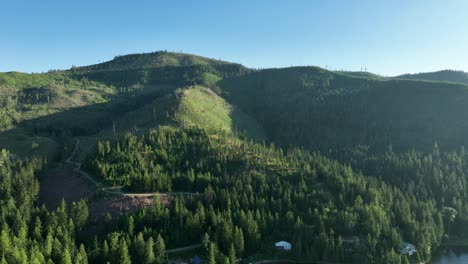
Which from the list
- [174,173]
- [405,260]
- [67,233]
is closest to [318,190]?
[405,260]

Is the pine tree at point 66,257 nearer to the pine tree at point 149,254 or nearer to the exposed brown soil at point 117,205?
the pine tree at point 149,254

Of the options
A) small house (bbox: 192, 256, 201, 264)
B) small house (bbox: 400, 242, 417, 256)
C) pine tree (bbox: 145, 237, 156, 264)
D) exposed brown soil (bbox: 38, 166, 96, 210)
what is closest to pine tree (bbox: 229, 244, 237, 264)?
small house (bbox: 192, 256, 201, 264)

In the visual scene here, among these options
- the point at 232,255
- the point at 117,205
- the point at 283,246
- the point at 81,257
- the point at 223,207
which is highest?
the point at 117,205

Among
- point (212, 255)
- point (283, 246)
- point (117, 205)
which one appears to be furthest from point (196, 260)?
point (117, 205)

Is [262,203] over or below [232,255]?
over

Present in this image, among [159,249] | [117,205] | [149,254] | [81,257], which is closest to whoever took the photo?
[81,257]

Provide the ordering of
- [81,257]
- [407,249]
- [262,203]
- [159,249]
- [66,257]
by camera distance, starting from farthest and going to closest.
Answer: [262,203] < [407,249] < [159,249] < [81,257] < [66,257]

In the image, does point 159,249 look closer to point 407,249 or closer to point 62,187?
point 62,187

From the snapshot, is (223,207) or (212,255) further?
(223,207)

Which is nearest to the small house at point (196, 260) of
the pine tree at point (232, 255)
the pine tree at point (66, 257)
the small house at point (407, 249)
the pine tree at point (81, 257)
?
the pine tree at point (232, 255)
